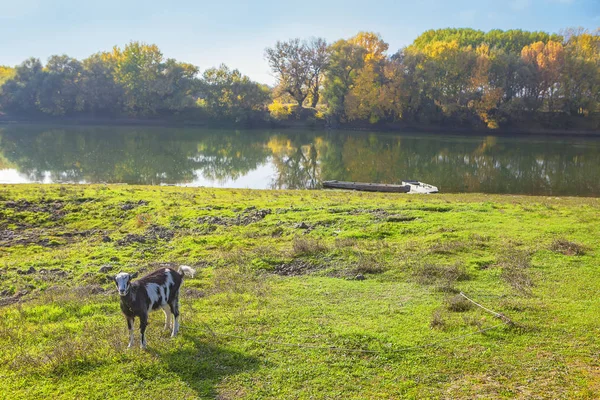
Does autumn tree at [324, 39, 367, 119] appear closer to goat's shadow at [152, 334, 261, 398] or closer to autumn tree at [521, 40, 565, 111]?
autumn tree at [521, 40, 565, 111]

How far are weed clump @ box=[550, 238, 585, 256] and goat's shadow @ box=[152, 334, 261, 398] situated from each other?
1042 cm

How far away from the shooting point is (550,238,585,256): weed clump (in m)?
13.5

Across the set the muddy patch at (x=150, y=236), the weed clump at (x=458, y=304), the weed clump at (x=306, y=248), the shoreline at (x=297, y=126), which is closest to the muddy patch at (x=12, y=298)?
the muddy patch at (x=150, y=236)

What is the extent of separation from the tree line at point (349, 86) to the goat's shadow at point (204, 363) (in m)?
83.5

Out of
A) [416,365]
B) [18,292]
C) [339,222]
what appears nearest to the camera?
[416,365]

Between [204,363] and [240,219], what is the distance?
39.3ft

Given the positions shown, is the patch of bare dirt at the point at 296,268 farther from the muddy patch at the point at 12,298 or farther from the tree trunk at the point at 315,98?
the tree trunk at the point at 315,98

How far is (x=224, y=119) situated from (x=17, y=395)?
9105 centimetres

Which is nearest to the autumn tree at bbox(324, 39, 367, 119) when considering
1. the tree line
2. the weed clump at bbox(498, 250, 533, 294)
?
the tree line

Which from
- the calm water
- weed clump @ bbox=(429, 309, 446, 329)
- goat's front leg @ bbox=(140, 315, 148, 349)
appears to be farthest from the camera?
the calm water

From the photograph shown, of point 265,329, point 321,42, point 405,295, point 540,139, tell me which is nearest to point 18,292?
point 265,329

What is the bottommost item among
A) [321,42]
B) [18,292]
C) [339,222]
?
[18,292]

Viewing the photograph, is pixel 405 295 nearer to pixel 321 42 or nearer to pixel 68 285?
pixel 68 285

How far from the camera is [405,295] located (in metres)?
10.9
